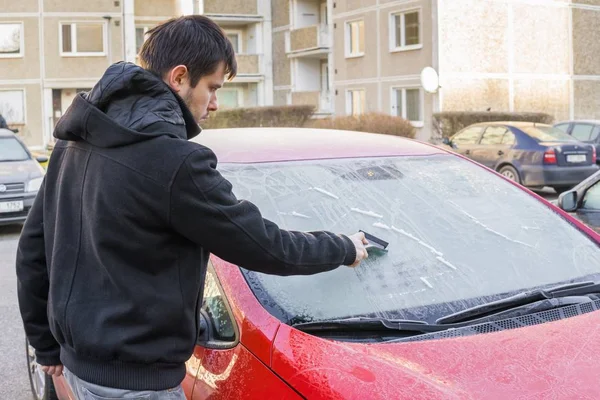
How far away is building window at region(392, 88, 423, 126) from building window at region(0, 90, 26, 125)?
59.0ft

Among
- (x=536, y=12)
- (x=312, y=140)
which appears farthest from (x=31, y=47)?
(x=312, y=140)

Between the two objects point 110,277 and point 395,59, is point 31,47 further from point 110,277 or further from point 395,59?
point 110,277

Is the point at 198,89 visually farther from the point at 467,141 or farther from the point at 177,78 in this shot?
the point at 467,141

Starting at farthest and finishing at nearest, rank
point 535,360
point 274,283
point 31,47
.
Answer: point 31,47, point 274,283, point 535,360

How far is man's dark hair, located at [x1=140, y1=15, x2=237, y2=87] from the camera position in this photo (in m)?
2.19

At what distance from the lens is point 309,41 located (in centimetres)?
3744

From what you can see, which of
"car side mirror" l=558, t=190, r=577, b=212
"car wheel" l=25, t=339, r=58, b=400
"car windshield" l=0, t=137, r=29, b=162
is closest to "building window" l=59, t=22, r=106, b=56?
"car windshield" l=0, t=137, r=29, b=162

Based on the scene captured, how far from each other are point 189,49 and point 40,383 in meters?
2.54

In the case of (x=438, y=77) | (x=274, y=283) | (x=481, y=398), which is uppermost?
(x=438, y=77)

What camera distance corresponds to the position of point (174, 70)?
7.20 feet

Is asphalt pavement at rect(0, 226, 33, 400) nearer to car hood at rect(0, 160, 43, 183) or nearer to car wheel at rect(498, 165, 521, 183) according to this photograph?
car hood at rect(0, 160, 43, 183)

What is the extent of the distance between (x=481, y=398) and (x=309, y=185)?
4.46 ft

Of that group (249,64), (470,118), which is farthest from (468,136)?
(249,64)

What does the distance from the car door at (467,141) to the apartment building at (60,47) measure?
887 inches
